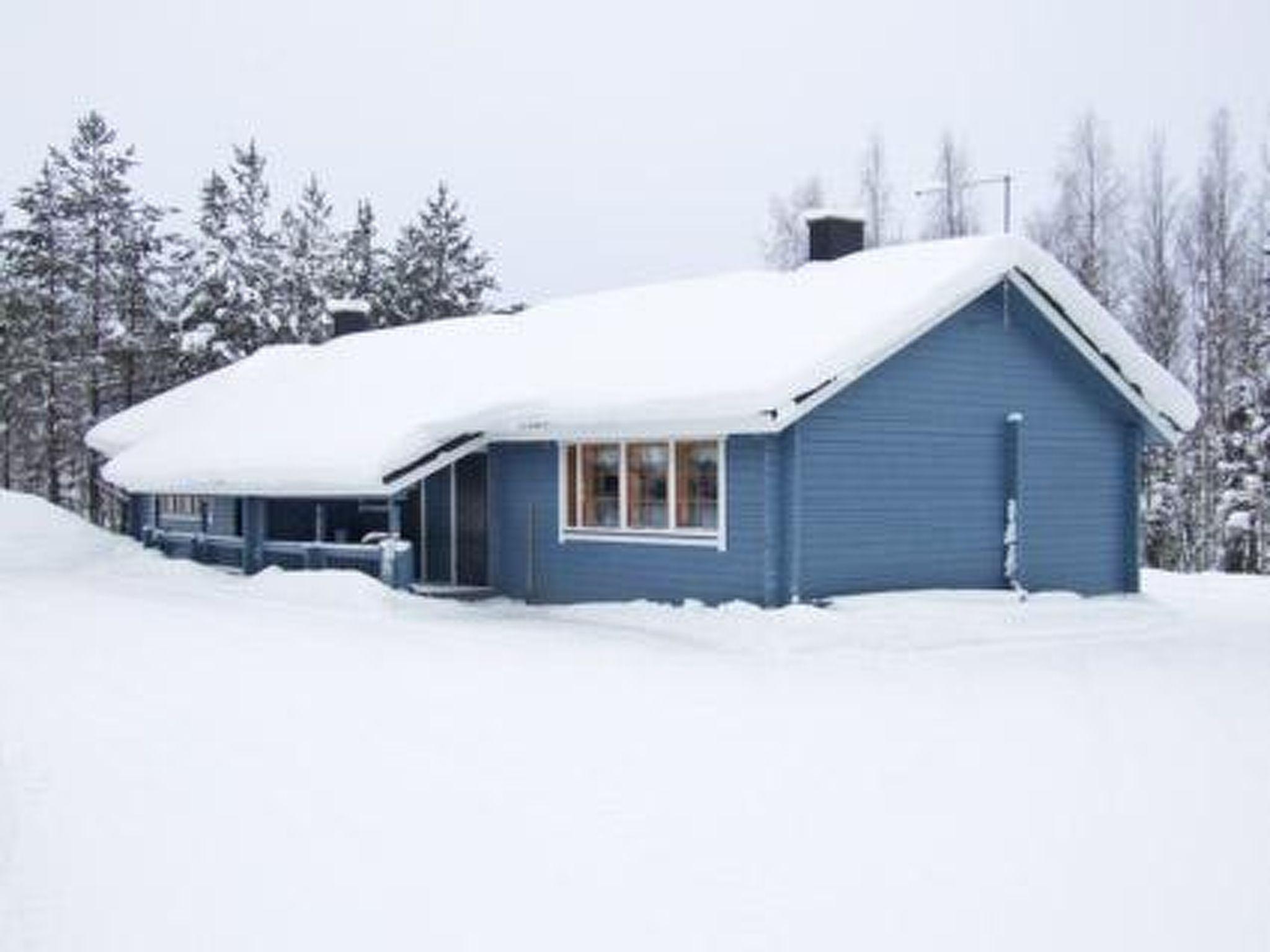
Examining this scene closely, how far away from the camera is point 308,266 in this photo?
5497cm

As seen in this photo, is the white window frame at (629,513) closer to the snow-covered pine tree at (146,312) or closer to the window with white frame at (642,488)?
the window with white frame at (642,488)

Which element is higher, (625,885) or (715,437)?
(715,437)

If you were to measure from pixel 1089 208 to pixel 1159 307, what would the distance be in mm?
5525

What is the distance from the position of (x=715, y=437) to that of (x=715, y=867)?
11901 mm

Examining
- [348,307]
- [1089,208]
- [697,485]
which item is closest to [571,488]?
[697,485]

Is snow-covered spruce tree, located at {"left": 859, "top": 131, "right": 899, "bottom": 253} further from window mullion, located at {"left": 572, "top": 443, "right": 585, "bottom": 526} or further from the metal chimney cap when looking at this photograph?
window mullion, located at {"left": 572, "top": 443, "right": 585, "bottom": 526}

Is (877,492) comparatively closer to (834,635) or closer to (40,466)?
(834,635)

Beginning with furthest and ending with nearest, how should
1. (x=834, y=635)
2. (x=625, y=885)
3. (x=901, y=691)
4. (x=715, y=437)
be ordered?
(x=715, y=437)
(x=834, y=635)
(x=901, y=691)
(x=625, y=885)

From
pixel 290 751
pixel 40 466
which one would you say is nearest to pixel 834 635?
pixel 290 751

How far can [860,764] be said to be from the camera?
10.4m

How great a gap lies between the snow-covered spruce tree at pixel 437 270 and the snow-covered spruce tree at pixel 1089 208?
2000 centimetres

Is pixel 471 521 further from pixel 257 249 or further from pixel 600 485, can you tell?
pixel 257 249

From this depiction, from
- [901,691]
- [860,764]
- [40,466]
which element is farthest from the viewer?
[40,466]

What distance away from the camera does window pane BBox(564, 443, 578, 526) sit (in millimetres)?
21656
